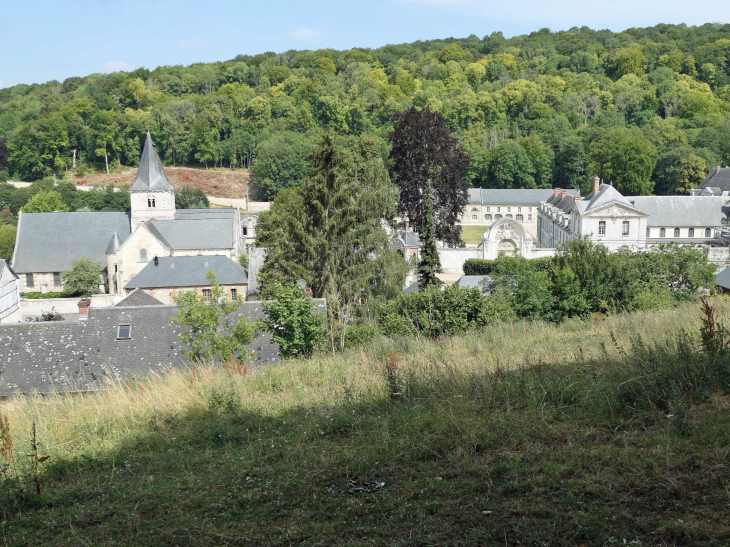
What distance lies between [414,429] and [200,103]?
109309 mm

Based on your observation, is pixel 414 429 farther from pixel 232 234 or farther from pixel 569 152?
pixel 569 152

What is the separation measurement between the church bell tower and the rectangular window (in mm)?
27433

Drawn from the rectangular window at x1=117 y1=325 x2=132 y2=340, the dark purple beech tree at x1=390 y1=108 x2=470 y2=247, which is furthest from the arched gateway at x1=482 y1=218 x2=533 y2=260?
the rectangular window at x1=117 y1=325 x2=132 y2=340

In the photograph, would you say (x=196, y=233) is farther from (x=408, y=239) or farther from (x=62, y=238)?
(x=408, y=239)

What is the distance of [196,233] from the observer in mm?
43000

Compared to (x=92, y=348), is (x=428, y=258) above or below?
above

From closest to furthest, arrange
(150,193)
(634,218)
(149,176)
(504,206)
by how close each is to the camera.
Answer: (149,176) → (150,193) → (634,218) → (504,206)

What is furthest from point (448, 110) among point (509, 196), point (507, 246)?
point (507, 246)

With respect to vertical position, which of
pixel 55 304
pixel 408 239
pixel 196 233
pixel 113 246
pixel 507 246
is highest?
pixel 196 233

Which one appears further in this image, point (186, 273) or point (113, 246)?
point (113, 246)

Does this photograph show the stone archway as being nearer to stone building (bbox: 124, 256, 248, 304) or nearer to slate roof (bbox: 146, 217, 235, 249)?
stone building (bbox: 124, 256, 248, 304)

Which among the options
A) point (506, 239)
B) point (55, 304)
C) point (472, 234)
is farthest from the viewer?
point (472, 234)

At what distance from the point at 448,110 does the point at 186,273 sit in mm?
74453

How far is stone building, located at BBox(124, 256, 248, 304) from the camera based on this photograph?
34.7 m
